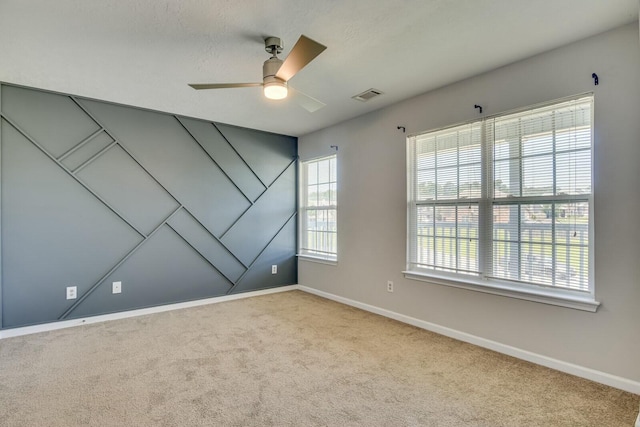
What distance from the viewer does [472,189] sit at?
295cm

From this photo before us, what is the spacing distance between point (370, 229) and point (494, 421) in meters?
2.34

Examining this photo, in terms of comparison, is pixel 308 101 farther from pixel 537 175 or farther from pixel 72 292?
pixel 72 292

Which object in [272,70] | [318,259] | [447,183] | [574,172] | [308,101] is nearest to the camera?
[272,70]

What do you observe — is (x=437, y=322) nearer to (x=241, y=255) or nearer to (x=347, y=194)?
(x=347, y=194)

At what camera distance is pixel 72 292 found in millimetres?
3311

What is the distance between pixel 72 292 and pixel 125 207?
1007mm

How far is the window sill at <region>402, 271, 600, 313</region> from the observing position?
2.25 metres

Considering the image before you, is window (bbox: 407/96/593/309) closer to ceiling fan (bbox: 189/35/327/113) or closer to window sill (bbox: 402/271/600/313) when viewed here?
window sill (bbox: 402/271/600/313)

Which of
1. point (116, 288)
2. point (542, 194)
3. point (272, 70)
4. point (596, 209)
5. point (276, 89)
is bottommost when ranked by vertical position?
point (116, 288)

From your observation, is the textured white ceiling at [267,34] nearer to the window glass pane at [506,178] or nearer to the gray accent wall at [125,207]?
the gray accent wall at [125,207]

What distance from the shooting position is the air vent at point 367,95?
3.21 metres

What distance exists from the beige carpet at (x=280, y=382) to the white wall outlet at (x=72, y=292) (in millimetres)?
334

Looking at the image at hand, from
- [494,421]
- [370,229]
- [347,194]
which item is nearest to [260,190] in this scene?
[347,194]

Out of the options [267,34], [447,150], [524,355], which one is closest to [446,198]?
[447,150]
